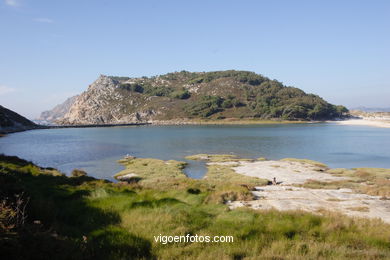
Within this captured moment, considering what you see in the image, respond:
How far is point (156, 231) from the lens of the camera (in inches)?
339

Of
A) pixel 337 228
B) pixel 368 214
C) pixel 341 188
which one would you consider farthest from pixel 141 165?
pixel 337 228

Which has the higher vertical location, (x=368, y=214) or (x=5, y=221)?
(x=5, y=221)

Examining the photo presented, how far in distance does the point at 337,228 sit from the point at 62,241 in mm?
8744

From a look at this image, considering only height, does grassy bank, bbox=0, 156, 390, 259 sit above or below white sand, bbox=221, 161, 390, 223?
above

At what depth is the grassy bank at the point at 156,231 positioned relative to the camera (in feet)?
21.5

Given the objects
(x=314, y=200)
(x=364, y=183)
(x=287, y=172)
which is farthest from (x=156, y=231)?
(x=287, y=172)

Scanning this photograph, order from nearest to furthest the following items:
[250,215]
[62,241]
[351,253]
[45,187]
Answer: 1. [62,241]
2. [351,253]
3. [250,215]
4. [45,187]

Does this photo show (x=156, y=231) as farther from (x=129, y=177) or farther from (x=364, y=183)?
(x=364, y=183)

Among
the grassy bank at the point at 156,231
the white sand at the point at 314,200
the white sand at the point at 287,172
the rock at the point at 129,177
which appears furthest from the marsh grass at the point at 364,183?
the rock at the point at 129,177

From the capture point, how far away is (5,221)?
246 inches

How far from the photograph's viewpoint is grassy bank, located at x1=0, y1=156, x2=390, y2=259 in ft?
21.5

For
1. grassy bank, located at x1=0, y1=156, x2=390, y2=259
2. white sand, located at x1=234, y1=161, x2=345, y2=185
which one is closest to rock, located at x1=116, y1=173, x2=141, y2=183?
white sand, located at x1=234, y1=161, x2=345, y2=185

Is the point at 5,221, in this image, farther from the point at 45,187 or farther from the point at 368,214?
the point at 368,214

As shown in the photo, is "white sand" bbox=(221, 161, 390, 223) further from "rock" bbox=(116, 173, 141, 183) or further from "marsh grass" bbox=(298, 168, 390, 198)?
"rock" bbox=(116, 173, 141, 183)
